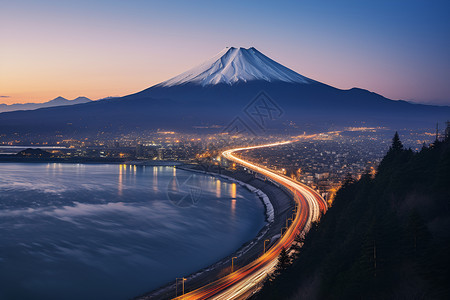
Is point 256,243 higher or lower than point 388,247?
lower

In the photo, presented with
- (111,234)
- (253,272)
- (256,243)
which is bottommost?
(111,234)

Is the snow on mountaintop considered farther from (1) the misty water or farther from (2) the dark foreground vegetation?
(2) the dark foreground vegetation

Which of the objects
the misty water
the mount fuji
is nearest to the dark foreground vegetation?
the misty water

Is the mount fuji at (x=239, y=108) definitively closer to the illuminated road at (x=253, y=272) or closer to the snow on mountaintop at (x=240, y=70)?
the snow on mountaintop at (x=240, y=70)

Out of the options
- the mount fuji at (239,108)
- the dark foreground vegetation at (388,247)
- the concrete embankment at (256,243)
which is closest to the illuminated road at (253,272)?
the concrete embankment at (256,243)

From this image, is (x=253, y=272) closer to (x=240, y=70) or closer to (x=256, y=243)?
(x=256, y=243)

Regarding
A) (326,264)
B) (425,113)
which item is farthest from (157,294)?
(425,113)

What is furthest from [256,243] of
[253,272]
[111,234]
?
[111,234]
